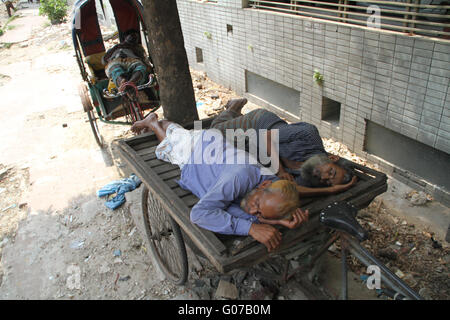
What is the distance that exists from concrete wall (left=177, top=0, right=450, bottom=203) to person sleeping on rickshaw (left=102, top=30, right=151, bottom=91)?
1889 mm

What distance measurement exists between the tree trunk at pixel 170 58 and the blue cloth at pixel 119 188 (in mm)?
1018

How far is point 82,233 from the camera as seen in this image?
4246 millimetres

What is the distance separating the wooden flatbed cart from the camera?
2.07 m

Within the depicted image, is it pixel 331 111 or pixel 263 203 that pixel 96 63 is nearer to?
pixel 331 111

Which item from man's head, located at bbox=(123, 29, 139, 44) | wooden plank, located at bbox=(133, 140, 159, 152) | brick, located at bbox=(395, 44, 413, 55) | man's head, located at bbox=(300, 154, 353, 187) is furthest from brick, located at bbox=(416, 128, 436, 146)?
man's head, located at bbox=(123, 29, 139, 44)

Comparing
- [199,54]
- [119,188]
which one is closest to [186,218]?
[119,188]

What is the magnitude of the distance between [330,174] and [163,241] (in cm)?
185

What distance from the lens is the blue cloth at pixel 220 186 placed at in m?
2.24

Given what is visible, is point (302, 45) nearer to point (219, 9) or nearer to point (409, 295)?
point (219, 9)

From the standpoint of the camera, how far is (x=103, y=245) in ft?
13.2

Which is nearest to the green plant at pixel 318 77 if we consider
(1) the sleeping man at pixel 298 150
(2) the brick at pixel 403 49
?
(2) the brick at pixel 403 49

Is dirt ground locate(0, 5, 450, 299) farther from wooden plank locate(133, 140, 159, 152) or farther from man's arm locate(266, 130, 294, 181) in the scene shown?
wooden plank locate(133, 140, 159, 152)

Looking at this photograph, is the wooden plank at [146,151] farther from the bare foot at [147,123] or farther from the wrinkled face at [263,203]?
the wrinkled face at [263,203]

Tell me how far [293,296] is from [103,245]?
2223mm
